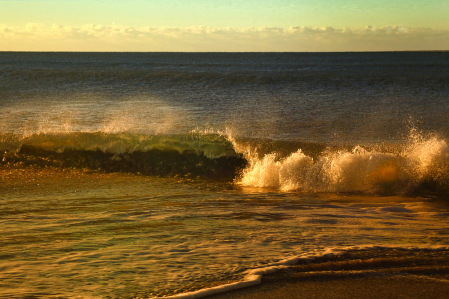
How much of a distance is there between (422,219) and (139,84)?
36.4 meters

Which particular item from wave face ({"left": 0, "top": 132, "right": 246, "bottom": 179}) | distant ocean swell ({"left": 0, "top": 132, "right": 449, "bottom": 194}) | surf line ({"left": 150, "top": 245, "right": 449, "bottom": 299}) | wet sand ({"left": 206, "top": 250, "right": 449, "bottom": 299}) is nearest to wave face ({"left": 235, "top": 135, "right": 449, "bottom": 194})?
distant ocean swell ({"left": 0, "top": 132, "right": 449, "bottom": 194})

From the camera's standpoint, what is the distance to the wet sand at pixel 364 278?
357cm

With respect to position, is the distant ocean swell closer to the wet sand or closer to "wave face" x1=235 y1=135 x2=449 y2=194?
"wave face" x1=235 y1=135 x2=449 y2=194

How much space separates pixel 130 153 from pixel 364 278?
8.36m

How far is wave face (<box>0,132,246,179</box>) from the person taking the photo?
10453mm

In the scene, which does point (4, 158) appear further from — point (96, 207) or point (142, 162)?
point (96, 207)

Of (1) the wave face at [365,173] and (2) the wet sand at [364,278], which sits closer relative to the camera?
(2) the wet sand at [364,278]

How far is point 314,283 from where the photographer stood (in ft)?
12.4

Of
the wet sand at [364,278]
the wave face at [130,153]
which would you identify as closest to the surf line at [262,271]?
the wet sand at [364,278]

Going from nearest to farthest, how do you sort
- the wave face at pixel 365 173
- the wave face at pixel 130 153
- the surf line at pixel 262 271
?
the surf line at pixel 262 271
the wave face at pixel 365 173
the wave face at pixel 130 153

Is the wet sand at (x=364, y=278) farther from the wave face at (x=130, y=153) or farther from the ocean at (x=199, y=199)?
the wave face at (x=130, y=153)

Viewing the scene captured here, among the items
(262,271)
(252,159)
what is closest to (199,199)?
(262,271)

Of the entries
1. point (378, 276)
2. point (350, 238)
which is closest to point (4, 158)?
point (350, 238)

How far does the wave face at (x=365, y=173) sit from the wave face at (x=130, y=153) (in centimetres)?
149
